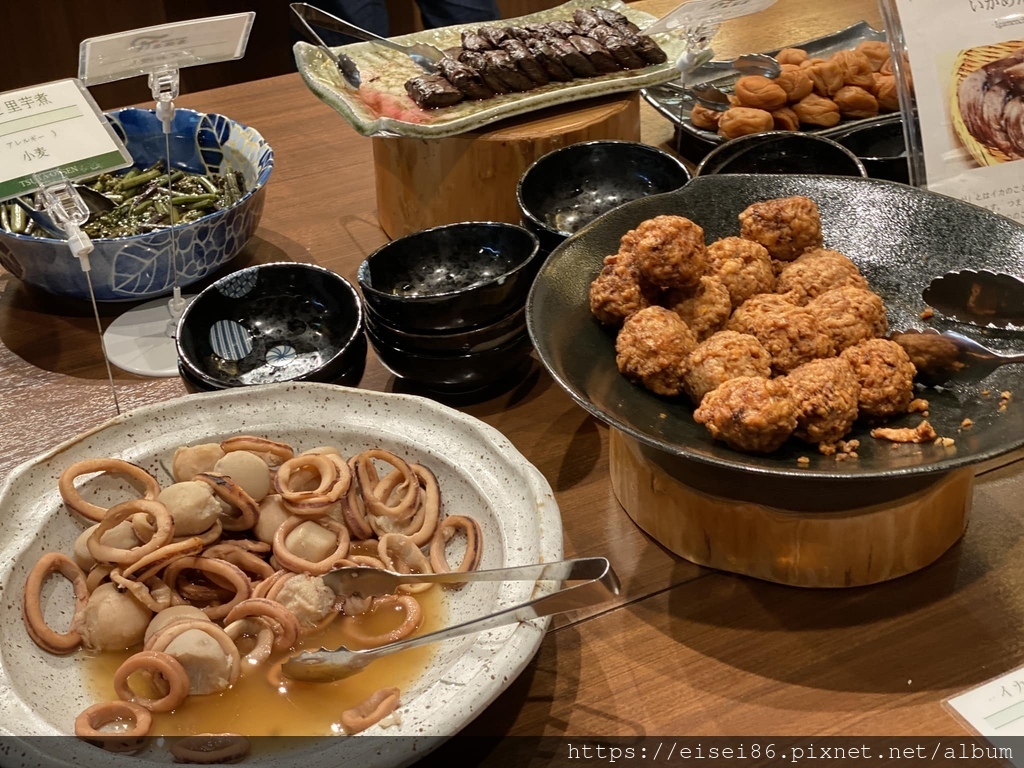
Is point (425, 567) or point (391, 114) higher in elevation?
point (391, 114)

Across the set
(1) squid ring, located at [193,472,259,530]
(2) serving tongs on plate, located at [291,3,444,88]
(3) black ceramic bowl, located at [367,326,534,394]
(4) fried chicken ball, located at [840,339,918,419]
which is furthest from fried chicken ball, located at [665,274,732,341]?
(2) serving tongs on plate, located at [291,3,444,88]

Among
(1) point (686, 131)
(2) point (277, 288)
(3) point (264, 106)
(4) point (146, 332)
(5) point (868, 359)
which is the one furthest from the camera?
(3) point (264, 106)

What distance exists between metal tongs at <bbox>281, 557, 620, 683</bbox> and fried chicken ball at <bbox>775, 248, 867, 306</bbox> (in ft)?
2.21

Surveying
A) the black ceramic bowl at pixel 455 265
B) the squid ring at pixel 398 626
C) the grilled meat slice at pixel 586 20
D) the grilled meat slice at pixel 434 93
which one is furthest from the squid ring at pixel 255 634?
the grilled meat slice at pixel 586 20

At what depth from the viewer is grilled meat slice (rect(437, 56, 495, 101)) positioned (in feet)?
7.65

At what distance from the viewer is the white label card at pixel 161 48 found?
1.81 meters

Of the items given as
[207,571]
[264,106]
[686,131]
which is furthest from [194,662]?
[264,106]

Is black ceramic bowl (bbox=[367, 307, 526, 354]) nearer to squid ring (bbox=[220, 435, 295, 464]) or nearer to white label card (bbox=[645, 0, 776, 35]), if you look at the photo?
squid ring (bbox=[220, 435, 295, 464])

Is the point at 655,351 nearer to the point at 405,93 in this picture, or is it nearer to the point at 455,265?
the point at 455,265

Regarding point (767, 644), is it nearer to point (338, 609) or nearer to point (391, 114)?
point (338, 609)

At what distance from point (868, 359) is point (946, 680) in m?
0.45

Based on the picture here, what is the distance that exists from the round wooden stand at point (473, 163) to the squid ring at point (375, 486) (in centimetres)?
94

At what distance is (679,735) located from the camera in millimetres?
1222

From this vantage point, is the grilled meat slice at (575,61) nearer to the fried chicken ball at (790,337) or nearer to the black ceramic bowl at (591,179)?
the black ceramic bowl at (591,179)
